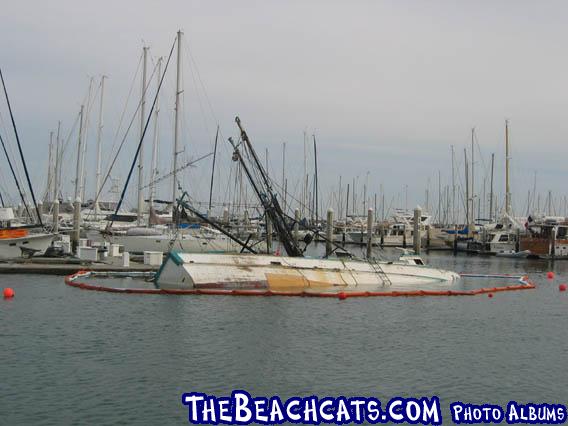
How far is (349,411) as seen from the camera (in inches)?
758

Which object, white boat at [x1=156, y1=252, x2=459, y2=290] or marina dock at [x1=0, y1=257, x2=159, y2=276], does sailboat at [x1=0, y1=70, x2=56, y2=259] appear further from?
white boat at [x1=156, y1=252, x2=459, y2=290]

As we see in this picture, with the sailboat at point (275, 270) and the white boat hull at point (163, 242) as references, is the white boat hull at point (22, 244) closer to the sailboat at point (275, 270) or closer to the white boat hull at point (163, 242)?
the white boat hull at point (163, 242)

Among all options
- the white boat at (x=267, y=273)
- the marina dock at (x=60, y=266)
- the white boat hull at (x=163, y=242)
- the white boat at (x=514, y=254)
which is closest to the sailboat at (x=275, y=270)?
the white boat at (x=267, y=273)

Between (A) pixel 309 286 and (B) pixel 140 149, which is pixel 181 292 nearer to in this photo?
(A) pixel 309 286

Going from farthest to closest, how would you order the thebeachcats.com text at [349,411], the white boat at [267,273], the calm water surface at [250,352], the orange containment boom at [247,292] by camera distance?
the white boat at [267,273] → the orange containment boom at [247,292] → the calm water surface at [250,352] → the thebeachcats.com text at [349,411]

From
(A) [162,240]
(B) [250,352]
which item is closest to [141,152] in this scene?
(A) [162,240]

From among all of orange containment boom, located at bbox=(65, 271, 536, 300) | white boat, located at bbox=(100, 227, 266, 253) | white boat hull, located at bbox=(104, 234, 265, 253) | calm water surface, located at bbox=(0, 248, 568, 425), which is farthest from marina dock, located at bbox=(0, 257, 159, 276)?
white boat, located at bbox=(100, 227, 266, 253)

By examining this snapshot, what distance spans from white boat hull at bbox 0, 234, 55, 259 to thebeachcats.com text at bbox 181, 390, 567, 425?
36.1 metres

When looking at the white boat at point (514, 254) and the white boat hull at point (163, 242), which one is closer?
the white boat hull at point (163, 242)

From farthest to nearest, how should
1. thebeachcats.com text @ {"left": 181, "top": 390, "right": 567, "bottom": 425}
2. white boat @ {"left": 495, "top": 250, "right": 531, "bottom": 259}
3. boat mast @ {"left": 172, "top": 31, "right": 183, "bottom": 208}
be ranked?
white boat @ {"left": 495, "top": 250, "right": 531, "bottom": 259} < boat mast @ {"left": 172, "top": 31, "right": 183, "bottom": 208} < thebeachcats.com text @ {"left": 181, "top": 390, "right": 567, "bottom": 425}

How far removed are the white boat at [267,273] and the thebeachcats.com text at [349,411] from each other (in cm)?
1830

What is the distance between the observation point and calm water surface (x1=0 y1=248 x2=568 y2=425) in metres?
20.2

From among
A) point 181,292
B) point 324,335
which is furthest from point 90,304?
point 324,335

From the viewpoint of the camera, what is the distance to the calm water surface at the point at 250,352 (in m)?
20.2
